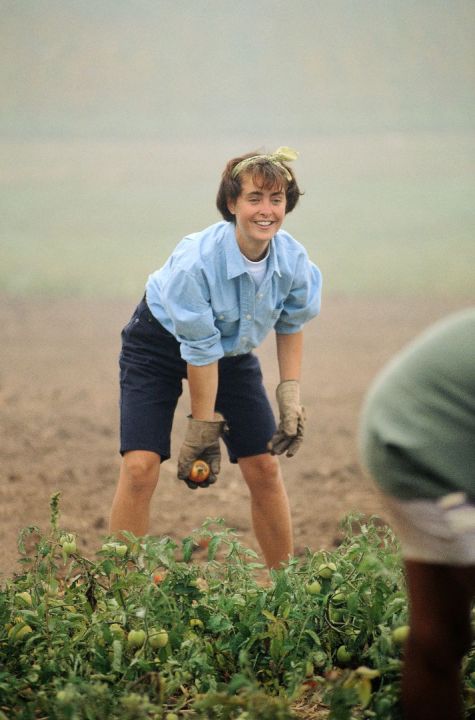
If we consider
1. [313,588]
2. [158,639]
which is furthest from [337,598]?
[158,639]

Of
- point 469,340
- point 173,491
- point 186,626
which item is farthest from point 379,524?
point 469,340

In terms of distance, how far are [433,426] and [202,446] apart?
5.43 feet

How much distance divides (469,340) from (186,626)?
1300 millimetres

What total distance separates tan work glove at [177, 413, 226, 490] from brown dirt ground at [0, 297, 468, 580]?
0.34 metres

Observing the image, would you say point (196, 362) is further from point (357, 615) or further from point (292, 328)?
point (357, 615)

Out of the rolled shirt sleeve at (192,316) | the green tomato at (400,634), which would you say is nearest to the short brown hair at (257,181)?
the rolled shirt sleeve at (192,316)

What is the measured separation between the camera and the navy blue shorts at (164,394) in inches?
138

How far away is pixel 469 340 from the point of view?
196 centimetres

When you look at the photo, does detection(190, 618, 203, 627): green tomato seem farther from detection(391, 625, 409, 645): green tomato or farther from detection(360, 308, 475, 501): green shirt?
detection(360, 308, 475, 501): green shirt

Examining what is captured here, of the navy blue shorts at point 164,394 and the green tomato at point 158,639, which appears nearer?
the green tomato at point 158,639

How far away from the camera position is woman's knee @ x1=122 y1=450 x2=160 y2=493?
3.45 meters

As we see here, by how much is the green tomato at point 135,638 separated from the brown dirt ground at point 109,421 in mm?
577

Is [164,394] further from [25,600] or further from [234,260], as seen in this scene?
[25,600]

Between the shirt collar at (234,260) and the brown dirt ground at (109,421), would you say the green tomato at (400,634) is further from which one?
the shirt collar at (234,260)
